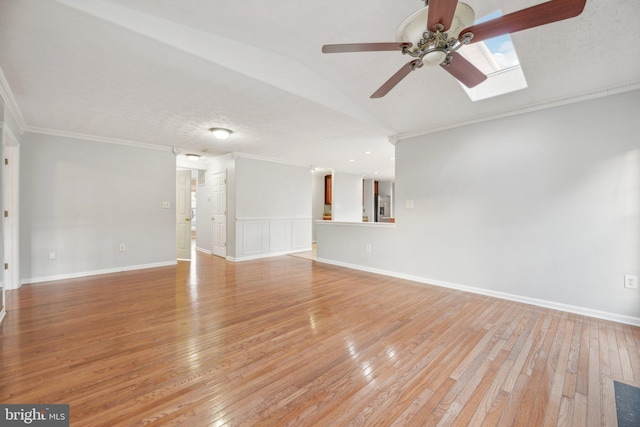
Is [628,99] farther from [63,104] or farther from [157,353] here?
[63,104]

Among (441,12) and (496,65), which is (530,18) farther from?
(496,65)

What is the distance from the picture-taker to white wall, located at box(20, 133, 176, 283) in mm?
4145

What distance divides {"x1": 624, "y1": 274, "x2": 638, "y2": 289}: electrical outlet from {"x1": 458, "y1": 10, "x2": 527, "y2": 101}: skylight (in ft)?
7.72

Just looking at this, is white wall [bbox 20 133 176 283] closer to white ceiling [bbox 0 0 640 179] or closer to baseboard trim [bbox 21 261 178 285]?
baseboard trim [bbox 21 261 178 285]

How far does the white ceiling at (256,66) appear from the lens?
2.06 m

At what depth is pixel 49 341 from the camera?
2287mm

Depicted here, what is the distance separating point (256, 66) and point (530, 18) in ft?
7.45

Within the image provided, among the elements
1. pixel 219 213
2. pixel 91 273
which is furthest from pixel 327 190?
pixel 91 273

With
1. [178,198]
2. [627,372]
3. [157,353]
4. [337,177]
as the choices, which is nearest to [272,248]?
[178,198]

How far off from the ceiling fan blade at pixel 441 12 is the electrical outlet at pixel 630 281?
3.36 m

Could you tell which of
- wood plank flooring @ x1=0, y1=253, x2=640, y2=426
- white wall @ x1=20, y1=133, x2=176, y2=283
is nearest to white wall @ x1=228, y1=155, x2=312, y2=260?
white wall @ x1=20, y1=133, x2=176, y2=283

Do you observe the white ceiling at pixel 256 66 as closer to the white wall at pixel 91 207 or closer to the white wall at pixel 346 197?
the white wall at pixel 91 207

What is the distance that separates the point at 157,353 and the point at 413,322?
7.90 ft

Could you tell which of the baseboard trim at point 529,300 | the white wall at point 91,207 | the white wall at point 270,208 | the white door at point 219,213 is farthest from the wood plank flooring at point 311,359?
the white door at point 219,213
